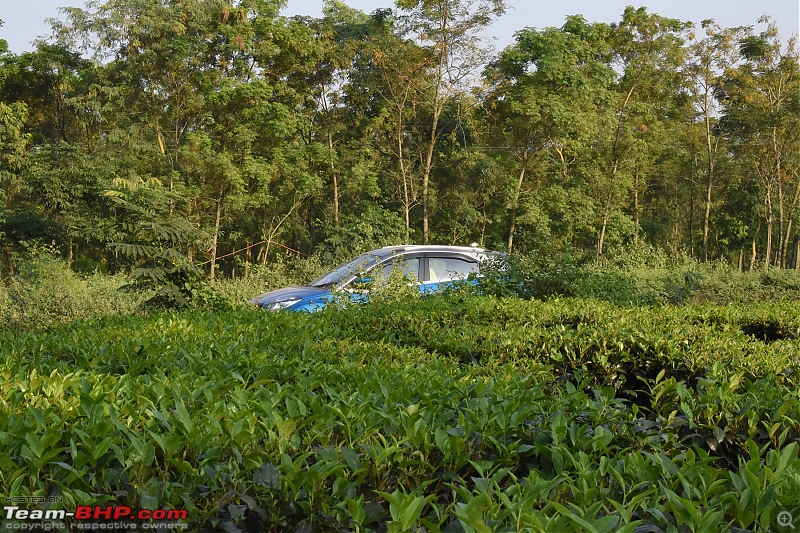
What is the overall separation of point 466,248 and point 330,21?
1671cm

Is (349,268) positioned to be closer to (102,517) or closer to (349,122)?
(102,517)

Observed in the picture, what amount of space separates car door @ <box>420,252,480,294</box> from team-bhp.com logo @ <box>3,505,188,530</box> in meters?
9.10

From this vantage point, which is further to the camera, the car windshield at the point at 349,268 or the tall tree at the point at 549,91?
the tall tree at the point at 549,91

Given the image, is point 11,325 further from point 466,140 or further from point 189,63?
point 466,140

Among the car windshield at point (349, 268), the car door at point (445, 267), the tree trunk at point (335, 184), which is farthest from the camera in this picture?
the tree trunk at point (335, 184)

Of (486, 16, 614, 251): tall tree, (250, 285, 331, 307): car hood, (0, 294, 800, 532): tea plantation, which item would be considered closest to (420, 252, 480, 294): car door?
(250, 285, 331, 307): car hood

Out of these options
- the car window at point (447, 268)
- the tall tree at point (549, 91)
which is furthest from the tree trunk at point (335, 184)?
the car window at point (447, 268)

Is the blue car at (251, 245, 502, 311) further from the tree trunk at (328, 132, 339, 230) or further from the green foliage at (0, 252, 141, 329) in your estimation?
the tree trunk at (328, 132, 339, 230)

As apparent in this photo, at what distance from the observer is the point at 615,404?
3.11 meters

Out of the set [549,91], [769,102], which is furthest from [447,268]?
[769,102]

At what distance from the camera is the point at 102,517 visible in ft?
6.06

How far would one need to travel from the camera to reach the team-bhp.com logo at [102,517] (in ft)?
5.94

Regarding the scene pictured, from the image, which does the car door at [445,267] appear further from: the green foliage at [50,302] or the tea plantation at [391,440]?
the tea plantation at [391,440]

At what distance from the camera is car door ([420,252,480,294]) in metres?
11.1
